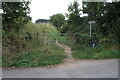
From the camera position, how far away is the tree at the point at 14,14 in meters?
8.40

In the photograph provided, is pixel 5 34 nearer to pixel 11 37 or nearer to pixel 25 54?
pixel 11 37

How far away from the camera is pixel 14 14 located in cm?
879

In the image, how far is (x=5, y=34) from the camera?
941 centimetres

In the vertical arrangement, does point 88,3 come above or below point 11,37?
above

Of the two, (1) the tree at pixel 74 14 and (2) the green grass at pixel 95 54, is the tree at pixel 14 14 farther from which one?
(1) the tree at pixel 74 14

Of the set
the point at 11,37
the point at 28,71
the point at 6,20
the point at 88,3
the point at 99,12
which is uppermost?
the point at 88,3

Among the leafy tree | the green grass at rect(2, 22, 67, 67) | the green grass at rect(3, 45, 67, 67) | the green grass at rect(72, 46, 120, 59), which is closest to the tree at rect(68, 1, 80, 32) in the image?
the leafy tree

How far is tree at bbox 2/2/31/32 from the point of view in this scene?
331 inches

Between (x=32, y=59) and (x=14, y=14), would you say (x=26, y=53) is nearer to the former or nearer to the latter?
(x=32, y=59)

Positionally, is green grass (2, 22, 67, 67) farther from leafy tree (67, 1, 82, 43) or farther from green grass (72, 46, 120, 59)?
leafy tree (67, 1, 82, 43)

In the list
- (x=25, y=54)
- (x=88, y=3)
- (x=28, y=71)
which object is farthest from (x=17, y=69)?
(x=88, y=3)

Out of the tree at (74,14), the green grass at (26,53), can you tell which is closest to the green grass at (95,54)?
the green grass at (26,53)

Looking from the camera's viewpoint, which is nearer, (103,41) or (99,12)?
(103,41)

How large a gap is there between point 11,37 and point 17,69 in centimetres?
342
